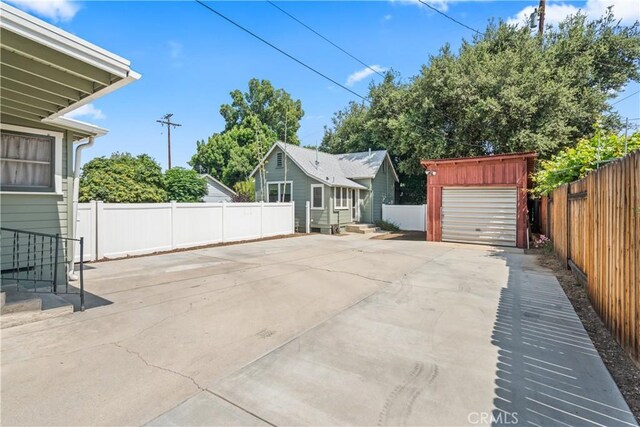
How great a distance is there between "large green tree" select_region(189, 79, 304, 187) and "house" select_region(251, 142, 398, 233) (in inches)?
327

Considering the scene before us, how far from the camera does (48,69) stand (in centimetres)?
373

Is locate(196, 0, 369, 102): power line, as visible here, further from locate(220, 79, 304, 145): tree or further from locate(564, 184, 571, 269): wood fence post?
locate(220, 79, 304, 145): tree

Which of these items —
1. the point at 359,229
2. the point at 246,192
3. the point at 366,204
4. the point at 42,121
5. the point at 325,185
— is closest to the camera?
the point at 42,121

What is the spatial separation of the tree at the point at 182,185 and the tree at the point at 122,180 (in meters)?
1.88

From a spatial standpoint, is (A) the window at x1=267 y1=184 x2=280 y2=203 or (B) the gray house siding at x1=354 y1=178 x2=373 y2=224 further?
(B) the gray house siding at x1=354 y1=178 x2=373 y2=224

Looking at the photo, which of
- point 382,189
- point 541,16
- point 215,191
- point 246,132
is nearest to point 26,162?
point 382,189

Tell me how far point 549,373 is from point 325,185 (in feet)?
45.6

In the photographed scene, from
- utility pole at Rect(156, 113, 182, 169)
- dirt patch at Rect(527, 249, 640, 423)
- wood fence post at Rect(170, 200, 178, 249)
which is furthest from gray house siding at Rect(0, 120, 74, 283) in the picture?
utility pole at Rect(156, 113, 182, 169)

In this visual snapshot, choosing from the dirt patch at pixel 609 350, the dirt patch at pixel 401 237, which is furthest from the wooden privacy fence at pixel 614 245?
the dirt patch at pixel 401 237

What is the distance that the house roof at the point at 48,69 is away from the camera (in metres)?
3.08

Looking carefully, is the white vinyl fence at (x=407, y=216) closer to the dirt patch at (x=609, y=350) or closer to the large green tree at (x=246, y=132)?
the large green tree at (x=246, y=132)

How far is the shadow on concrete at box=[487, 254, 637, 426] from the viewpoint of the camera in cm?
241

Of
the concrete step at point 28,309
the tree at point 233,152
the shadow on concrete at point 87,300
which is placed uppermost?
the tree at point 233,152

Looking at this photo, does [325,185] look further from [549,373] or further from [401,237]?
[549,373]
